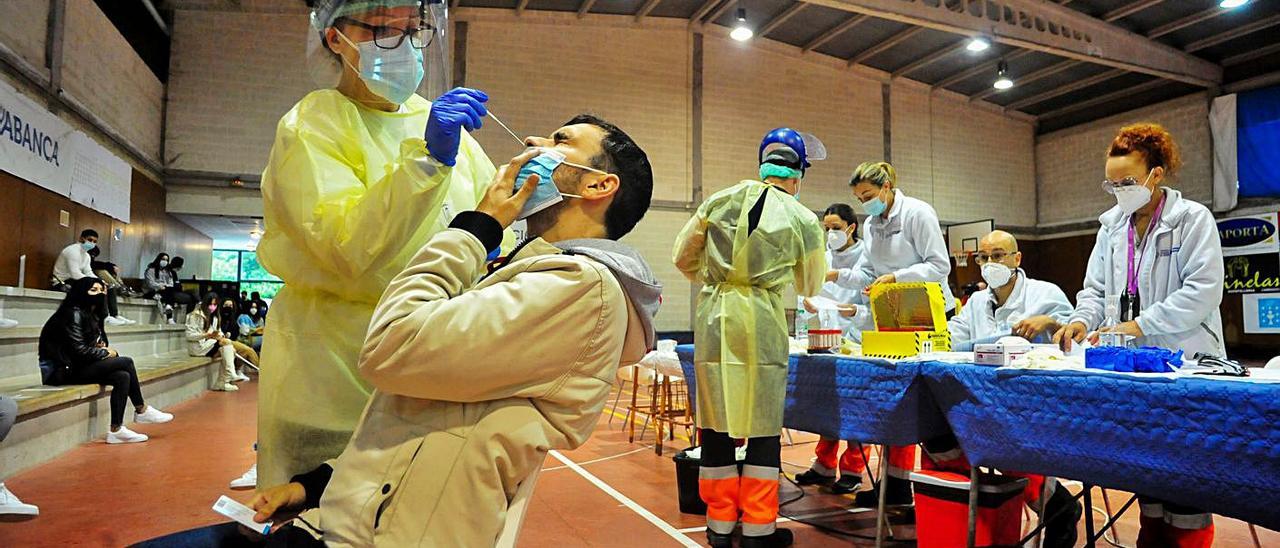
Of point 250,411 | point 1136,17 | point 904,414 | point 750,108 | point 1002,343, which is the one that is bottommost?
point 250,411

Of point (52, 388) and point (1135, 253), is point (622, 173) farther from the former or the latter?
point (52, 388)

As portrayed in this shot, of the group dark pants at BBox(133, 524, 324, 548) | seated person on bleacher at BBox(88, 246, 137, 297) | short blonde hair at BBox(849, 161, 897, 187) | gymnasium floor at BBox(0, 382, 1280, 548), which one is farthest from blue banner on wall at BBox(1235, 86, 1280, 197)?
seated person on bleacher at BBox(88, 246, 137, 297)

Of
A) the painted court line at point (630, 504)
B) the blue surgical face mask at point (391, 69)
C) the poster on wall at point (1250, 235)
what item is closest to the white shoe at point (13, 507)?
the painted court line at point (630, 504)

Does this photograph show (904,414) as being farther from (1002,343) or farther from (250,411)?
(250,411)

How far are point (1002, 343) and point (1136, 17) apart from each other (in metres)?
11.6

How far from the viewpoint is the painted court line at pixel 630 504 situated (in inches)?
121

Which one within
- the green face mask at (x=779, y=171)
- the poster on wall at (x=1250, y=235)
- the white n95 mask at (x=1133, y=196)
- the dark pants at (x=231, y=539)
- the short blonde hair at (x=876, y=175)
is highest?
the poster on wall at (x=1250, y=235)

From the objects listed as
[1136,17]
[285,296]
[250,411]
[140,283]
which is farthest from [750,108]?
[285,296]

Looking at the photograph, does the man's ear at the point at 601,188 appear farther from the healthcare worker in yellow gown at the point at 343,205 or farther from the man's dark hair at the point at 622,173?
the healthcare worker in yellow gown at the point at 343,205

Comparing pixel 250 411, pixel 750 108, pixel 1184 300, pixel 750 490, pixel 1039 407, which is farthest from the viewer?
pixel 750 108

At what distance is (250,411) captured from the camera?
738cm

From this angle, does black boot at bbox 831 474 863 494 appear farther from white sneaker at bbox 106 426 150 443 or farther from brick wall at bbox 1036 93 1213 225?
brick wall at bbox 1036 93 1213 225

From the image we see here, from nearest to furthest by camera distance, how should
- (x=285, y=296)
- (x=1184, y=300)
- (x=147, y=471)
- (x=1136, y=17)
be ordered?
1. (x=285, y=296)
2. (x=1184, y=300)
3. (x=147, y=471)
4. (x=1136, y=17)

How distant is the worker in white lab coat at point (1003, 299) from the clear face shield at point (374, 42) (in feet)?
11.0
